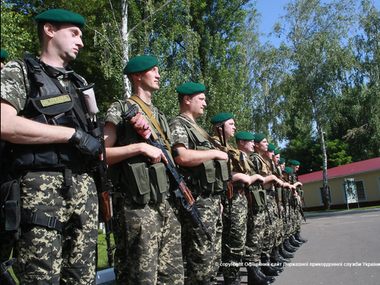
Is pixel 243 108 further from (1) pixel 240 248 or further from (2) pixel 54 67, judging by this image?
(2) pixel 54 67

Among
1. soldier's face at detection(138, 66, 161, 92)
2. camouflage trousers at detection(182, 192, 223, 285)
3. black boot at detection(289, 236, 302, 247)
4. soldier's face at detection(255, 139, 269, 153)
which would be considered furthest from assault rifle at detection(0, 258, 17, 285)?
black boot at detection(289, 236, 302, 247)

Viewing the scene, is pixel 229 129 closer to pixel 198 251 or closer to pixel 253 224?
pixel 253 224

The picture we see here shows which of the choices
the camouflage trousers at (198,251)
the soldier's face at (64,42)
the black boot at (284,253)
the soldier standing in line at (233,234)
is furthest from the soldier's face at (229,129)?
the black boot at (284,253)

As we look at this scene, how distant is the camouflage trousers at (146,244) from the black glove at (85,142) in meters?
0.74

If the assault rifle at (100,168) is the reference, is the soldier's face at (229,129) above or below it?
above

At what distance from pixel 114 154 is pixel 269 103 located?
88.0 ft

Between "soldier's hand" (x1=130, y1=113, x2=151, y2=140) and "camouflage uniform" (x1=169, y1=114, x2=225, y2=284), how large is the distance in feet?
2.37

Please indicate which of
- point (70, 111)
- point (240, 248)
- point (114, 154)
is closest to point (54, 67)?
point (70, 111)

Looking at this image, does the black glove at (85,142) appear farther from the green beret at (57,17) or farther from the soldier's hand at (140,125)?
the green beret at (57,17)

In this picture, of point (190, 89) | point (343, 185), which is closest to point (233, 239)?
point (190, 89)

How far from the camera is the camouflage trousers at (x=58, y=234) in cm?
193

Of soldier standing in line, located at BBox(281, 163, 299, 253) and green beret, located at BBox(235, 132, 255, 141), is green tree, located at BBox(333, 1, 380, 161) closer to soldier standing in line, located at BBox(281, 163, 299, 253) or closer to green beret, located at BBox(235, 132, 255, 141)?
soldier standing in line, located at BBox(281, 163, 299, 253)

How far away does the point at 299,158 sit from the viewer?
46125 millimetres

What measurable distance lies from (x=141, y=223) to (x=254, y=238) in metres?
3.18
